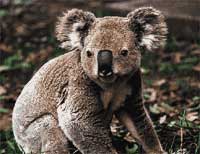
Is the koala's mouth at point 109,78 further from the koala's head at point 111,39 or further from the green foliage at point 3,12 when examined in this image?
the green foliage at point 3,12

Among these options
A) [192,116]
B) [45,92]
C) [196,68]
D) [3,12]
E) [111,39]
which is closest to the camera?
[111,39]

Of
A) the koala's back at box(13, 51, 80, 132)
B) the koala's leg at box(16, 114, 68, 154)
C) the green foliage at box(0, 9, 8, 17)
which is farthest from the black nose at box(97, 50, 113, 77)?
the green foliage at box(0, 9, 8, 17)

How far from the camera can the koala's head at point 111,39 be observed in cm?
419

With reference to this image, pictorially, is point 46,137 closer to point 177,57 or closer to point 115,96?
point 115,96

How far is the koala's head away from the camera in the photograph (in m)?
4.19

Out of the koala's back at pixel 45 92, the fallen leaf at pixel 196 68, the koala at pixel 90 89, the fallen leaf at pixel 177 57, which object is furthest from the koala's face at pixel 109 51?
the fallen leaf at pixel 177 57

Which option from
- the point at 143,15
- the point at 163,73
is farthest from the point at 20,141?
the point at 163,73

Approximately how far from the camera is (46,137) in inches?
187

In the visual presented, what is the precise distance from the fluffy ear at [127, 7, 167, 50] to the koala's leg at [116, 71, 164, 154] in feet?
1.19

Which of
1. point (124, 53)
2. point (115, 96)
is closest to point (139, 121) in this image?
point (115, 96)

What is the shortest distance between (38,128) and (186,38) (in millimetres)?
4187

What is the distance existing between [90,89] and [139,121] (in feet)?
2.02

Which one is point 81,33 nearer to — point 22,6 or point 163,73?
point 163,73

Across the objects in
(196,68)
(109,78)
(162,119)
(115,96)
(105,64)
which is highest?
(105,64)
